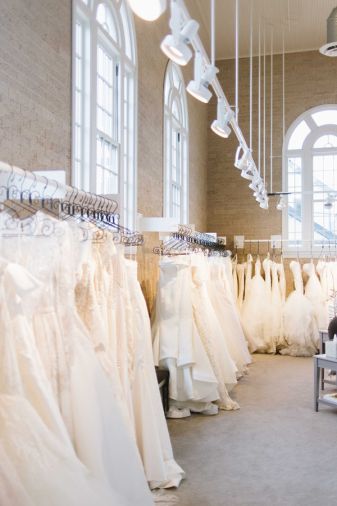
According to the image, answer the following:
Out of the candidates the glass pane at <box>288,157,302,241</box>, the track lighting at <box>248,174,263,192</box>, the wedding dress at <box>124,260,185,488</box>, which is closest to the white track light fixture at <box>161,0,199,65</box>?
the wedding dress at <box>124,260,185,488</box>

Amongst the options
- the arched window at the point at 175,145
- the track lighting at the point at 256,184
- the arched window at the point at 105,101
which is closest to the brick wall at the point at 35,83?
the arched window at the point at 105,101

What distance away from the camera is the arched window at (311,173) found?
10.6 m

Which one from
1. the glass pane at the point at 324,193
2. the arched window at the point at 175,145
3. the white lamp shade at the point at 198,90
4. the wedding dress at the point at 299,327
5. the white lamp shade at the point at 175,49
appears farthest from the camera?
the glass pane at the point at 324,193

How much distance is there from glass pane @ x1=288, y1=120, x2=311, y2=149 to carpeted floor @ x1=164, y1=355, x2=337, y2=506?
18.5 ft

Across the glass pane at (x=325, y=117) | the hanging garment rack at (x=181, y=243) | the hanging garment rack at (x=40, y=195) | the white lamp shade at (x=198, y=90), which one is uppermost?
the glass pane at (x=325, y=117)

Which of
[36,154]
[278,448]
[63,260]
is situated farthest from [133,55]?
[278,448]

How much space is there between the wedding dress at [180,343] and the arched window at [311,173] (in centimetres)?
533

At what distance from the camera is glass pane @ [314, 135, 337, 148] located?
1065 cm

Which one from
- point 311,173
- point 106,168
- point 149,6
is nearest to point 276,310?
point 311,173

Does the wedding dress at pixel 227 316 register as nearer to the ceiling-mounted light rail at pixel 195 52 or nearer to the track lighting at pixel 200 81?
the ceiling-mounted light rail at pixel 195 52

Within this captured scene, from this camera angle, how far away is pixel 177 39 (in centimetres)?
273

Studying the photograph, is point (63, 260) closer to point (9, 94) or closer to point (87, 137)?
point (9, 94)

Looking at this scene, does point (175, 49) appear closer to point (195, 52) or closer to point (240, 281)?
point (195, 52)

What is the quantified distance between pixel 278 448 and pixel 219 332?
177 cm
